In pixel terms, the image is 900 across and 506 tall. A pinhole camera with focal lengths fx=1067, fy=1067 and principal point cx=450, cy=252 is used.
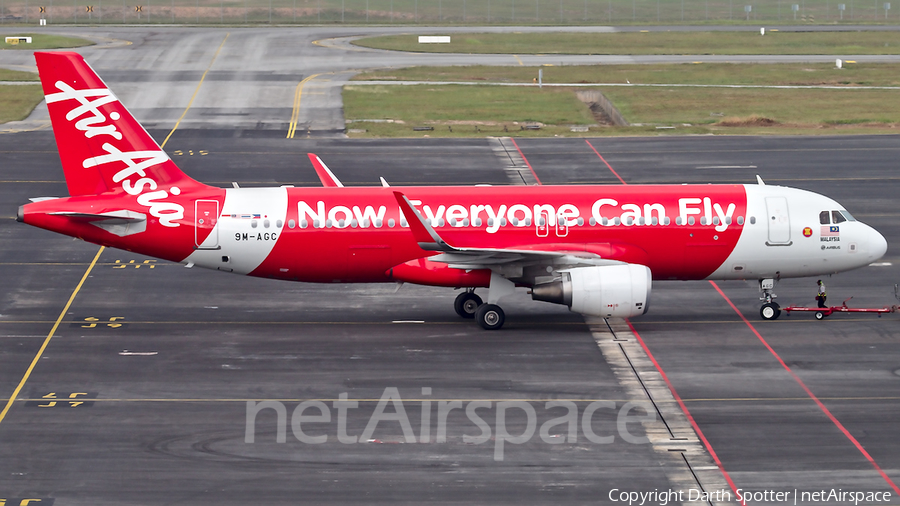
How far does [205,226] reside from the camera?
113 feet

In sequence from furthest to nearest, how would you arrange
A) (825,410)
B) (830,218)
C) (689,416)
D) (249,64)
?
(249,64), (830,218), (825,410), (689,416)

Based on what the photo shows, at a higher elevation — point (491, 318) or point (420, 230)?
point (420, 230)

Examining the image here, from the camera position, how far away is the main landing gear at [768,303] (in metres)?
35.9

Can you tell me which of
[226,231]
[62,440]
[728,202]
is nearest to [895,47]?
[728,202]

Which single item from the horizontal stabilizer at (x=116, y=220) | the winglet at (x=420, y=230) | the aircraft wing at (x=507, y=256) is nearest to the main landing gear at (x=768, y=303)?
the aircraft wing at (x=507, y=256)

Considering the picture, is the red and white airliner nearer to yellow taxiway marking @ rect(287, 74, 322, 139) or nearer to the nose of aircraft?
the nose of aircraft

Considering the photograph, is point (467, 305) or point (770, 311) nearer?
point (770, 311)

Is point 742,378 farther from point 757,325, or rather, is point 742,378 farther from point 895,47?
point 895,47

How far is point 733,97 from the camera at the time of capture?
8525 cm

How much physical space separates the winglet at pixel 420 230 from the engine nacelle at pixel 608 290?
4075 millimetres

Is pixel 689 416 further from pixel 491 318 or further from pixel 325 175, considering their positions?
pixel 325 175

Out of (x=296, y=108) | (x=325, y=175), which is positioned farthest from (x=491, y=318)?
(x=296, y=108)

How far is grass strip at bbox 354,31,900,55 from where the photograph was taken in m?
115

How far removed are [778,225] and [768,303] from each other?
8.88 ft
